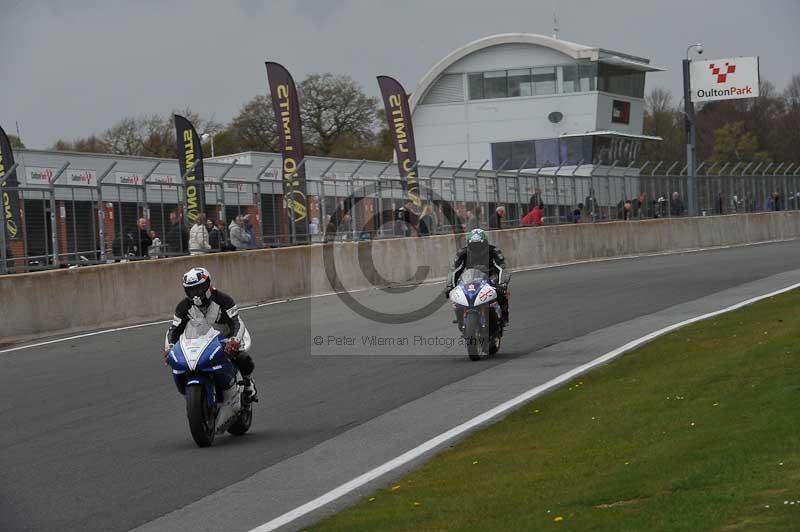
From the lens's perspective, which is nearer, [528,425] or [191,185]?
[528,425]

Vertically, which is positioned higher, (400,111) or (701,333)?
(400,111)

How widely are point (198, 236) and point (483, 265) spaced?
10146 mm

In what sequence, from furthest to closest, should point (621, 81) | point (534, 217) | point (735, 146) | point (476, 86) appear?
point (735, 146) < point (621, 81) < point (476, 86) < point (534, 217)

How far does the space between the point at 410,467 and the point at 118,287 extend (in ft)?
44.2

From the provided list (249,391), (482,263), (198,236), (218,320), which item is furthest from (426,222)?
(218,320)

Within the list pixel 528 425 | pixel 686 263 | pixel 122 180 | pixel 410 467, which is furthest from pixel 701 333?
pixel 122 180

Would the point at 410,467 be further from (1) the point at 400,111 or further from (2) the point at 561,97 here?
(2) the point at 561,97

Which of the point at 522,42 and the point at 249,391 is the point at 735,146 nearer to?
the point at 522,42

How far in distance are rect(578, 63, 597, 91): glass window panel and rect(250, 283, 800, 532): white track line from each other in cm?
7161

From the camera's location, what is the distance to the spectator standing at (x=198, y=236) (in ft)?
83.0

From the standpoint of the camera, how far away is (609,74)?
9025 centimetres

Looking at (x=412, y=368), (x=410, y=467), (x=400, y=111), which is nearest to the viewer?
(x=410, y=467)

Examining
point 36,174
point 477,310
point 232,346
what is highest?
point 36,174

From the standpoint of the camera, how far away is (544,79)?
8975cm
